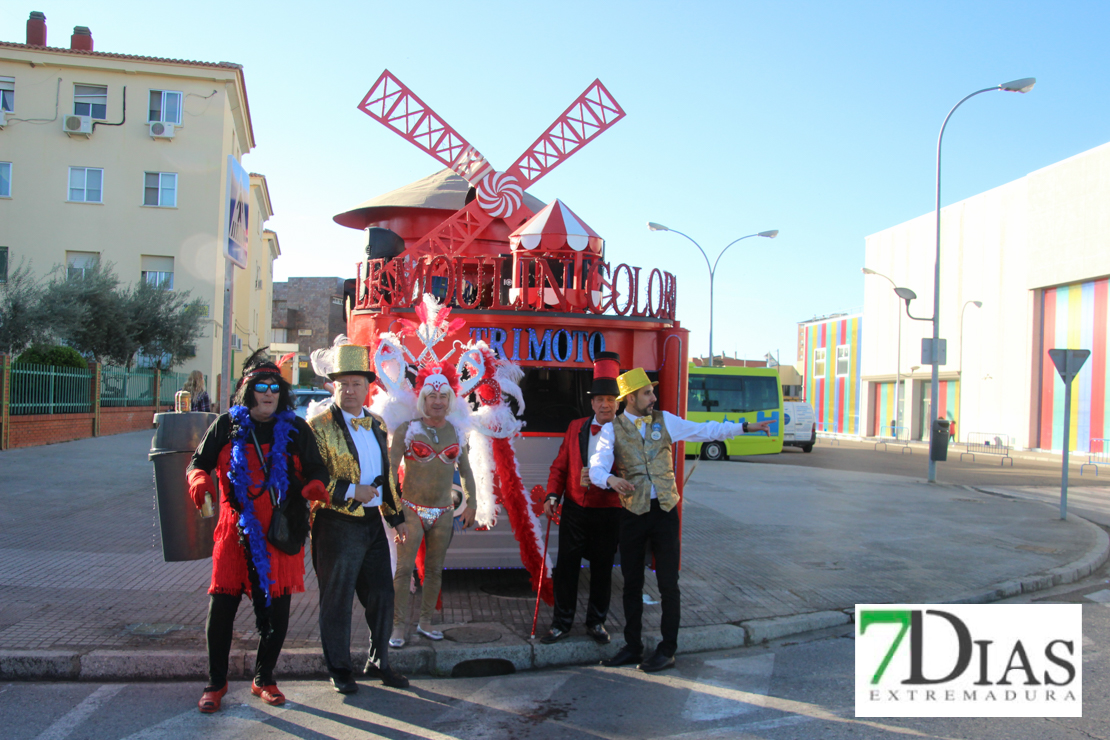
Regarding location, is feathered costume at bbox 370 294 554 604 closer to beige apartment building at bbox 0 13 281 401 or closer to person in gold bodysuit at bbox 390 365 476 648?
person in gold bodysuit at bbox 390 365 476 648

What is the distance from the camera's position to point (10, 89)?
29.2m

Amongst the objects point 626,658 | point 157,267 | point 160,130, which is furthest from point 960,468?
point 160,130

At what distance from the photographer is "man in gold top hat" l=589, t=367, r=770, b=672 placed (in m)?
5.05

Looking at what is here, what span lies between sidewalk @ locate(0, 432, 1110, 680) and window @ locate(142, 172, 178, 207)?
18917 mm

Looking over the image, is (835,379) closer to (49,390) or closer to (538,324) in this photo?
(49,390)

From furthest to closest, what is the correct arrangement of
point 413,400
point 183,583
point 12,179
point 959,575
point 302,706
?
point 12,179
point 959,575
point 183,583
point 413,400
point 302,706

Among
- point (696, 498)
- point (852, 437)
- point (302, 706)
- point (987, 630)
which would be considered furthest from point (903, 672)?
point (852, 437)

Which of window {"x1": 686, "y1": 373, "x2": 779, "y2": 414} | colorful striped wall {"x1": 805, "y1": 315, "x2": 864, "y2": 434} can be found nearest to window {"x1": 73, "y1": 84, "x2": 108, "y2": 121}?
window {"x1": 686, "y1": 373, "x2": 779, "y2": 414}

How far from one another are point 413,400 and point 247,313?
42011 mm

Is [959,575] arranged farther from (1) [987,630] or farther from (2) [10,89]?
(2) [10,89]

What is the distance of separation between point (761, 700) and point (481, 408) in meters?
2.69

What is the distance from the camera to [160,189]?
1188 inches

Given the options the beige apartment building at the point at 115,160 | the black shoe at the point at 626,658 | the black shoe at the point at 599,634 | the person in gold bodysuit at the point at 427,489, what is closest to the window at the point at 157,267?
the beige apartment building at the point at 115,160

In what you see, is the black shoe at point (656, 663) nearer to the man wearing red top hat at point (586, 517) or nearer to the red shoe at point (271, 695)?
the man wearing red top hat at point (586, 517)
